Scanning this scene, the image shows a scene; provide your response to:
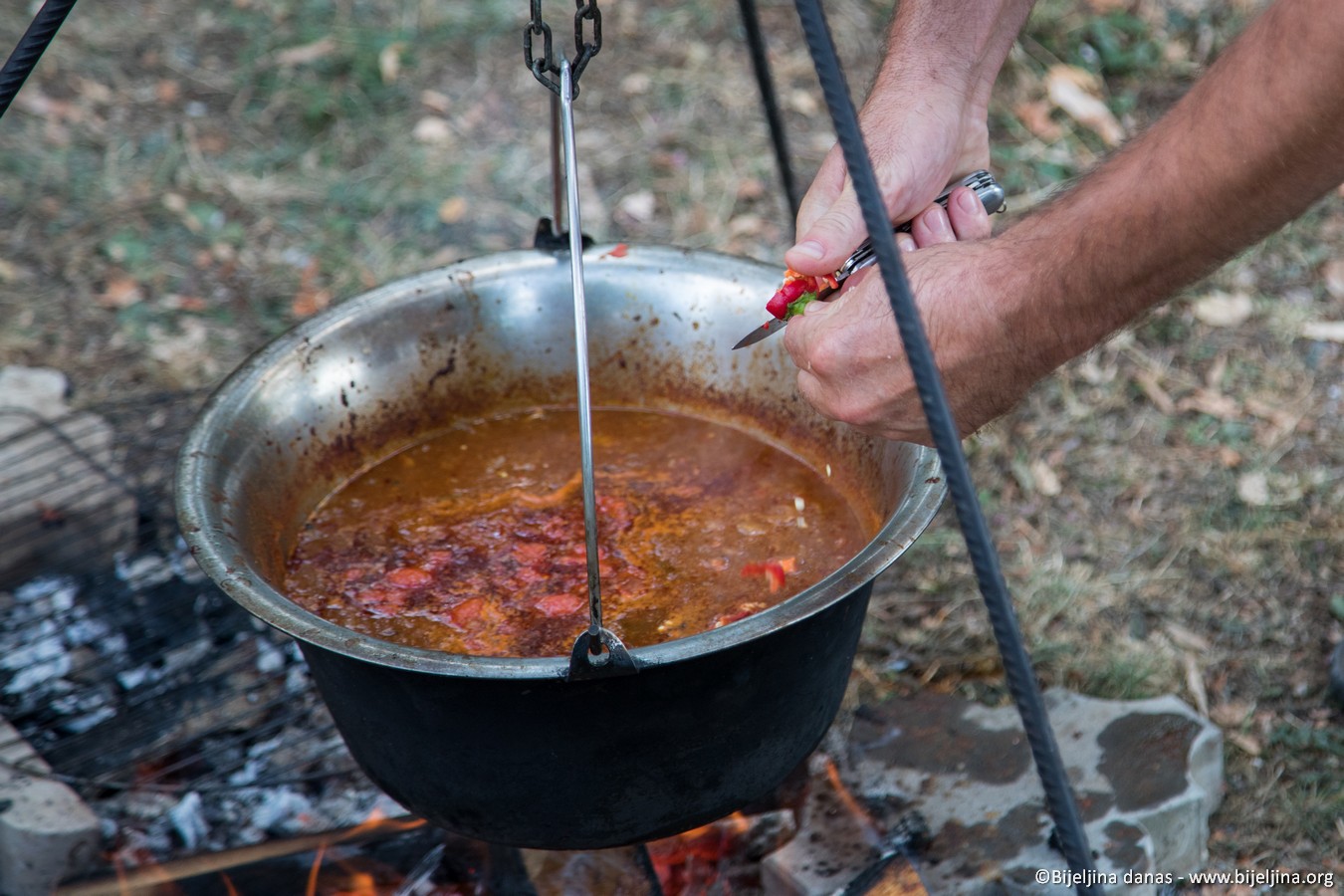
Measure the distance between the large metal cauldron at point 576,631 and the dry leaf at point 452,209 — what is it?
8.37 feet

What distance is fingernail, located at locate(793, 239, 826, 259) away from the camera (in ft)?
6.10

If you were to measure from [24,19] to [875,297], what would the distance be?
5569 millimetres

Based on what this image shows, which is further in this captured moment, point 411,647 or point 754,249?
point 754,249

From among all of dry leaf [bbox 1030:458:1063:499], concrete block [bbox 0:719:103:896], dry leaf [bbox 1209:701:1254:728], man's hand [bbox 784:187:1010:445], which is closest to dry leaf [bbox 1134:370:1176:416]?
dry leaf [bbox 1030:458:1063:499]

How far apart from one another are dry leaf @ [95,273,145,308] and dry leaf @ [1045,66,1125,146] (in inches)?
159

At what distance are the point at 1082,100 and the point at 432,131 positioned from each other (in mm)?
3005

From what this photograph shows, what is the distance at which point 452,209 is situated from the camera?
492cm

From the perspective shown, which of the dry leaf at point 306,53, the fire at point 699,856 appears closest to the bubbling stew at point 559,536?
the fire at point 699,856

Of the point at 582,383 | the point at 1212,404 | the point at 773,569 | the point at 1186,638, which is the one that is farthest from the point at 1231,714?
the point at 582,383

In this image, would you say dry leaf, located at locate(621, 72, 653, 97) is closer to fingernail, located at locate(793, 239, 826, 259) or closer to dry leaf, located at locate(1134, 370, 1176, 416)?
dry leaf, located at locate(1134, 370, 1176, 416)

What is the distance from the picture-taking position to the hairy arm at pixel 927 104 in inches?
82.1

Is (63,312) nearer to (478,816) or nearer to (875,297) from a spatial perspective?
(478,816)

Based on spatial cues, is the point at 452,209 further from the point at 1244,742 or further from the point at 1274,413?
the point at 1244,742

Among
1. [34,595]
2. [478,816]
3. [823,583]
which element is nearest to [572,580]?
[478,816]
